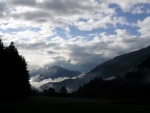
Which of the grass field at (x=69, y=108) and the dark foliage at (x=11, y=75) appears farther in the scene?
the dark foliage at (x=11, y=75)

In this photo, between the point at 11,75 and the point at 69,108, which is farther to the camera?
the point at 11,75

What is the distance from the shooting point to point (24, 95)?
11469 cm

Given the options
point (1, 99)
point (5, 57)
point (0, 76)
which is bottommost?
point (1, 99)

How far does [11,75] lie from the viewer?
102 meters

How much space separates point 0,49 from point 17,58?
17601mm

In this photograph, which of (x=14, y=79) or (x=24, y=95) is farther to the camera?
(x=24, y=95)

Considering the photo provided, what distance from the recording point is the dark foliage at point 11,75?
9556 cm

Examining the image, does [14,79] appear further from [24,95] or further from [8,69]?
[24,95]

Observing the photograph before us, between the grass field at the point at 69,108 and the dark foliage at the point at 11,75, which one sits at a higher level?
the dark foliage at the point at 11,75

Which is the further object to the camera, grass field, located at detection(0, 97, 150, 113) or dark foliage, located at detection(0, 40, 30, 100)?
dark foliage, located at detection(0, 40, 30, 100)

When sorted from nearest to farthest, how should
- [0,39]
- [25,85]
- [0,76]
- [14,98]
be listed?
[0,76] → [0,39] → [14,98] → [25,85]

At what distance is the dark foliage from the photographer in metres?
95.6

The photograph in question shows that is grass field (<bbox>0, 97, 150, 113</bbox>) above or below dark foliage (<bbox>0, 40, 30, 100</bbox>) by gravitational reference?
below

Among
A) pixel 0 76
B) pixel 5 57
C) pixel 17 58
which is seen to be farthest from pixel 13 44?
pixel 0 76
